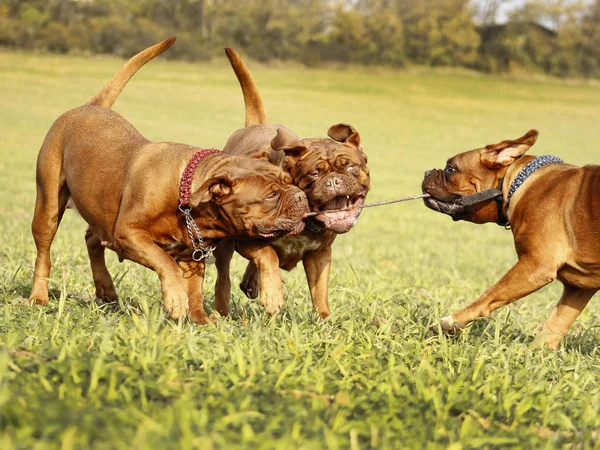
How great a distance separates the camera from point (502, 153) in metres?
6.06

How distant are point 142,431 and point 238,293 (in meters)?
4.58

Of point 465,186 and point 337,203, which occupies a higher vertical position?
point 465,186

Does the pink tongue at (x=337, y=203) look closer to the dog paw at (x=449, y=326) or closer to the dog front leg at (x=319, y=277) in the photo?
the dog front leg at (x=319, y=277)

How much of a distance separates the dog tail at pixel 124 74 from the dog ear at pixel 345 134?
1.72 meters

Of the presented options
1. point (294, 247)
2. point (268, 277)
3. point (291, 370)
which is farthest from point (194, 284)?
point (291, 370)

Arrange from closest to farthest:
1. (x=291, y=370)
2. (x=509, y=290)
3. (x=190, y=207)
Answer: (x=291, y=370), (x=190, y=207), (x=509, y=290)

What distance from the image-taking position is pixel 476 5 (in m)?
75.6

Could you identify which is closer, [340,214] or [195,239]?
[195,239]

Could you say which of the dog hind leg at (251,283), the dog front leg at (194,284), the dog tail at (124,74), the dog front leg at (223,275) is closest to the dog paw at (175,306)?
the dog front leg at (194,284)

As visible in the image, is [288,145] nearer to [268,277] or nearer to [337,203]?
[337,203]

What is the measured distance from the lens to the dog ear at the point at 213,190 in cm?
490

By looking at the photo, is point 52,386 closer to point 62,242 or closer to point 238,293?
point 238,293

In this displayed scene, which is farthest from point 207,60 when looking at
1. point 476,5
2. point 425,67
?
point 476,5

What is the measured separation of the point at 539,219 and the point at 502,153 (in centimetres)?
75
